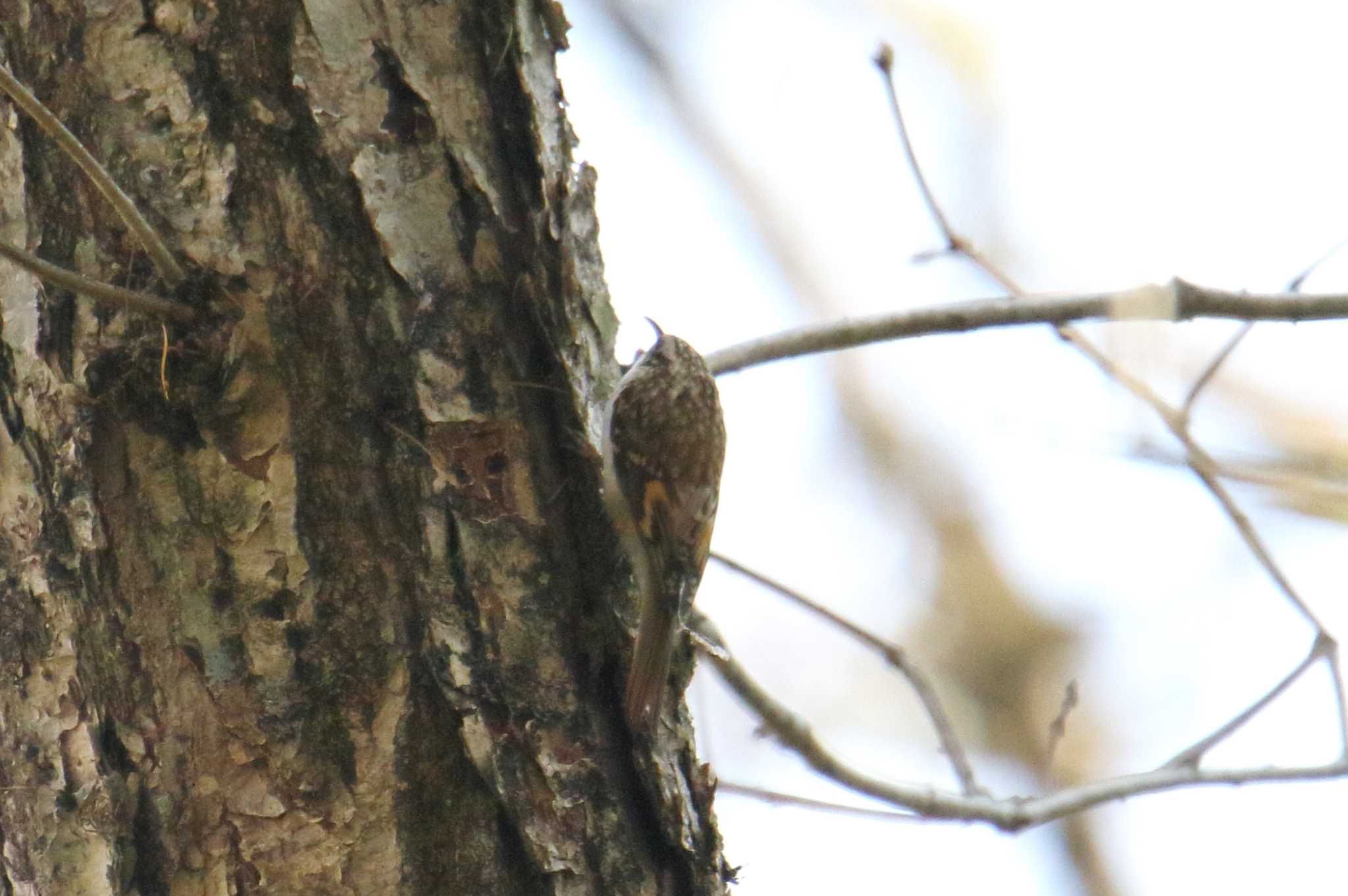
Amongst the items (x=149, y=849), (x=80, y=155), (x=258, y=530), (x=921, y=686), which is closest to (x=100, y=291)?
(x=80, y=155)

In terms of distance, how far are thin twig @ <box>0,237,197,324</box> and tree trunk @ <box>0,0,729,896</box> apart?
23mm

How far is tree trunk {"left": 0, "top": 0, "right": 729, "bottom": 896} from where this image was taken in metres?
1.44

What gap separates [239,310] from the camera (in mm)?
1447

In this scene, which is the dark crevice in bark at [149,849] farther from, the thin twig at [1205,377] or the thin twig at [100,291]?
the thin twig at [1205,377]

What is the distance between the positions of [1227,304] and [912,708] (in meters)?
6.15

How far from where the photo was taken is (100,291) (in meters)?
1.32

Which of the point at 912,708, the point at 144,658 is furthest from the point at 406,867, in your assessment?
the point at 912,708

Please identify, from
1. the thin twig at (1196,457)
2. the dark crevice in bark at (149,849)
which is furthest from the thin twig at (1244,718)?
the dark crevice in bark at (149,849)

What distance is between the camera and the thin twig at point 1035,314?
1.97 meters

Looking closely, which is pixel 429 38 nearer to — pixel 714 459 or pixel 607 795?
pixel 607 795

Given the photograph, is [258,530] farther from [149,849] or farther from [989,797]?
[989,797]

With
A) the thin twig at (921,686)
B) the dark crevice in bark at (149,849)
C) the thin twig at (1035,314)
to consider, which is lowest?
the dark crevice in bark at (149,849)

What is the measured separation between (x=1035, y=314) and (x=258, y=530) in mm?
1180

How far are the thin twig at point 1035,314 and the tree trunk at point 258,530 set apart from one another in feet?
2.38
